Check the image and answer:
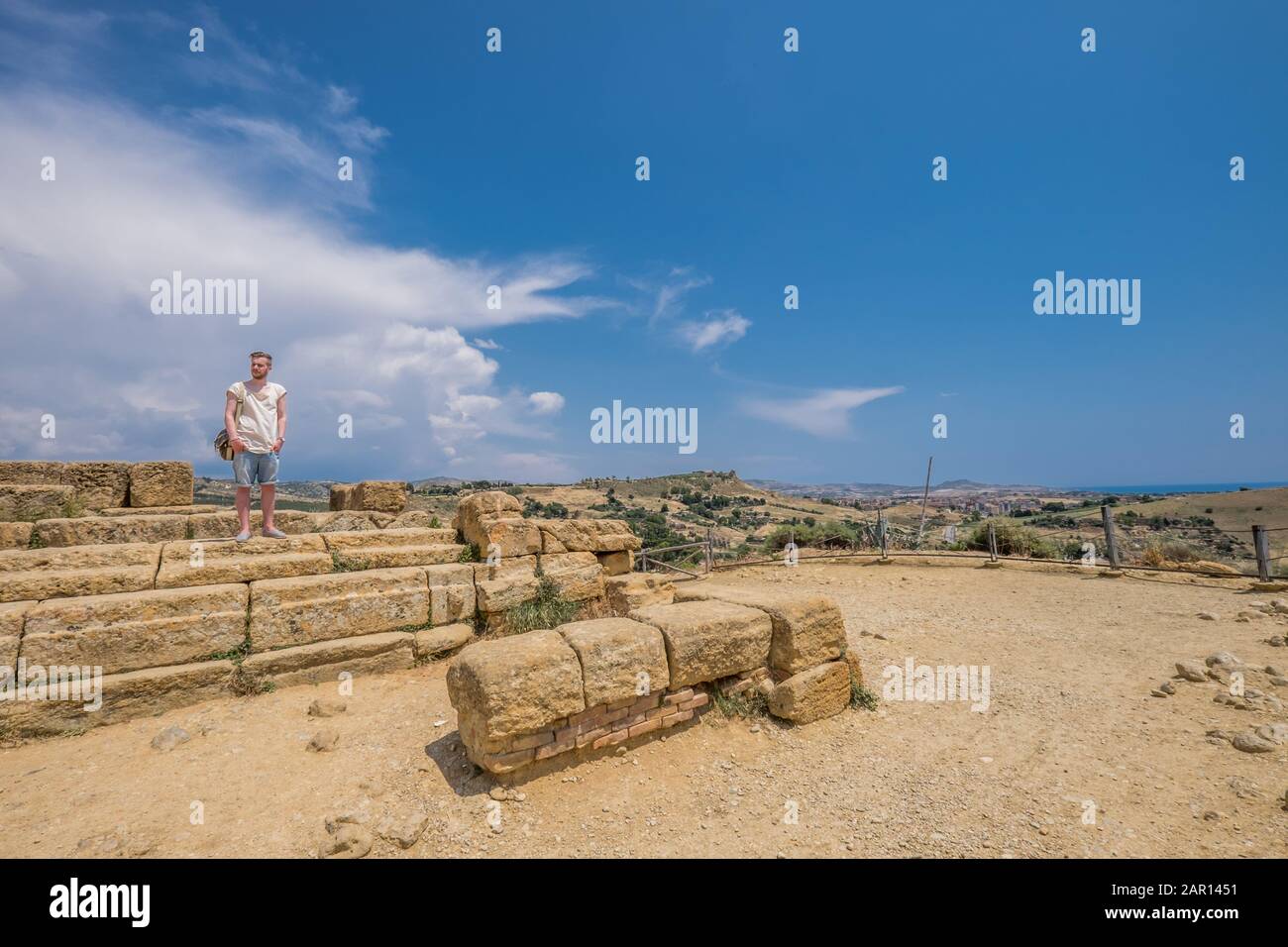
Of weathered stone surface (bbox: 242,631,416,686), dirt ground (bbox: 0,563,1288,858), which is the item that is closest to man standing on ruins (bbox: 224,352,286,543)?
weathered stone surface (bbox: 242,631,416,686)

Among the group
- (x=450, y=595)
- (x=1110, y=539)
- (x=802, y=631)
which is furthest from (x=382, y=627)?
(x=1110, y=539)

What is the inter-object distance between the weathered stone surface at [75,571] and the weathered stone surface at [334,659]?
154cm

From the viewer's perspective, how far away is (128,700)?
14.9ft

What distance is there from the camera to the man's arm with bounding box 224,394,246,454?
5.79m

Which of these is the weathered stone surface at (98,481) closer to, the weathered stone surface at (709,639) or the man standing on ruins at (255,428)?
the man standing on ruins at (255,428)

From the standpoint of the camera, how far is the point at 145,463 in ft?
26.1

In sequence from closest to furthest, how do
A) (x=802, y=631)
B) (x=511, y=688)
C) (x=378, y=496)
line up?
(x=511, y=688), (x=802, y=631), (x=378, y=496)

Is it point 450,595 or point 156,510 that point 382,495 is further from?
point 450,595

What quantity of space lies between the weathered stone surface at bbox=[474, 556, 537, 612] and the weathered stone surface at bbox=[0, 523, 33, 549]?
15.1 ft

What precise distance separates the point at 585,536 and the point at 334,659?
3.60m

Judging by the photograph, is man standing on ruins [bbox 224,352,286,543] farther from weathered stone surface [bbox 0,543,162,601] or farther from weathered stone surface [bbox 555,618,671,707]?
weathered stone surface [bbox 555,618,671,707]

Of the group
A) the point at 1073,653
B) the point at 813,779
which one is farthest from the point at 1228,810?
the point at 1073,653
